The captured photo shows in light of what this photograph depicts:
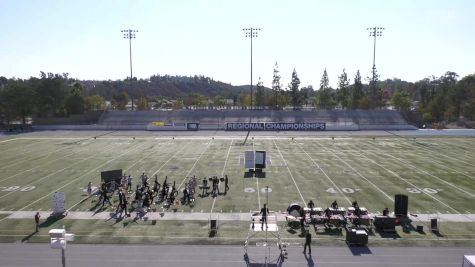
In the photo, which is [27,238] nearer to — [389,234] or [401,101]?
[389,234]

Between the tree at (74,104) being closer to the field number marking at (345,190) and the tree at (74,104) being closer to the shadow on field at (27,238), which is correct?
the field number marking at (345,190)

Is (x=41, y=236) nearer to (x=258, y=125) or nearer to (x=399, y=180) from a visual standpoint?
(x=399, y=180)

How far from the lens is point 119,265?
16.9 metres

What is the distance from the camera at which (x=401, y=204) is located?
22.9 m

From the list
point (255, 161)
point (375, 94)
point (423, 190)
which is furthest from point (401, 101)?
point (423, 190)

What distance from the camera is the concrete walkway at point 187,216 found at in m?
23.2

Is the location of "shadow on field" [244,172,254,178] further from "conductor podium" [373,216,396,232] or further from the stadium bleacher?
the stadium bleacher

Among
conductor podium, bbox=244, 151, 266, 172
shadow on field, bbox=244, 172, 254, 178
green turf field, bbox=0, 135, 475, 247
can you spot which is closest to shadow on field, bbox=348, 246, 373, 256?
green turf field, bbox=0, 135, 475, 247

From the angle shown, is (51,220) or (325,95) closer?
(51,220)

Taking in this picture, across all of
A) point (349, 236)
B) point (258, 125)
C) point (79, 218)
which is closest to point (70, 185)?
point (79, 218)

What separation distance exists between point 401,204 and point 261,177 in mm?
13154

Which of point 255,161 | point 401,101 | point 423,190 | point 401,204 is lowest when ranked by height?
point 423,190

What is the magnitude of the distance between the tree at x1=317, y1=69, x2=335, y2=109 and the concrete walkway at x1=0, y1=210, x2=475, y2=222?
91.3 m

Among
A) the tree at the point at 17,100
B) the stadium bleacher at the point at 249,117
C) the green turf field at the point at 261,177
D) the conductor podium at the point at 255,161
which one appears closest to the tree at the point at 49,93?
the tree at the point at 17,100
